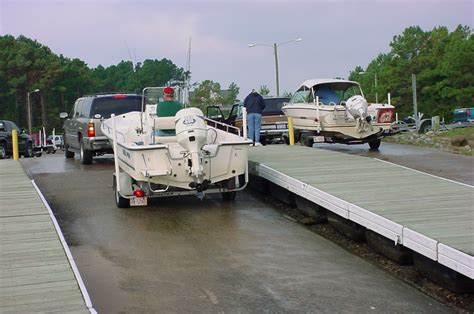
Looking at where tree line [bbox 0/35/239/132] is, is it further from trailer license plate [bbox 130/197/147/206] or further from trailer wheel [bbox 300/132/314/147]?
trailer license plate [bbox 130/197/147/206]

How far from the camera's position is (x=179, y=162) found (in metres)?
9.60

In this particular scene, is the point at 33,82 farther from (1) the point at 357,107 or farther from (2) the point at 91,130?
(1) the point at 357,107

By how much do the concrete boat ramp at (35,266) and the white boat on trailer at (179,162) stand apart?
1488 mm

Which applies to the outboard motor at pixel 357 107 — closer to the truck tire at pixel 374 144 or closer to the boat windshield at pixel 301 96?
the truck tire at pixel 374 144

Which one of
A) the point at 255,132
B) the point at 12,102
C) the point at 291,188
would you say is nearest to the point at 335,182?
the point at 291,188

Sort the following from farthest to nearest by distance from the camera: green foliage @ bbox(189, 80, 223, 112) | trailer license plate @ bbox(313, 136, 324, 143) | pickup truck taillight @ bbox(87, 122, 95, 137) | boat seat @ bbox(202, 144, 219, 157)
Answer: green foliage @ bbox(189, 80, 223, 112), trailer license plate @ bbox(313, 136, 324, 143), pickup truck taillight @ bbox(87, 122, 95, 137), boat seat @ bbox(202, 144, 219, 157)

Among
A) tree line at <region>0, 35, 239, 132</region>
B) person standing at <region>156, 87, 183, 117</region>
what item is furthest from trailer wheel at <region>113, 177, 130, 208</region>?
tree line at <region>0, 35, 239, 132</region>

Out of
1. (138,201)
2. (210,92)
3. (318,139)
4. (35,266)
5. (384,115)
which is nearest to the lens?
(35,266)

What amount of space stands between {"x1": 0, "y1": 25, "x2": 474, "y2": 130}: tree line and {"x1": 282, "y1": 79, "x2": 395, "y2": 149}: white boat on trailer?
41.0 m

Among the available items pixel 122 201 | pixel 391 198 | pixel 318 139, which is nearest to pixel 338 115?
pixel 318 139

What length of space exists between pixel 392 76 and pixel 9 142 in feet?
181

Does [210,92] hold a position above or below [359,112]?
above

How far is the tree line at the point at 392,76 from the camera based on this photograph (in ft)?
205

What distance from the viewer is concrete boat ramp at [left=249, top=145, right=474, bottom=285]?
6062 mm
